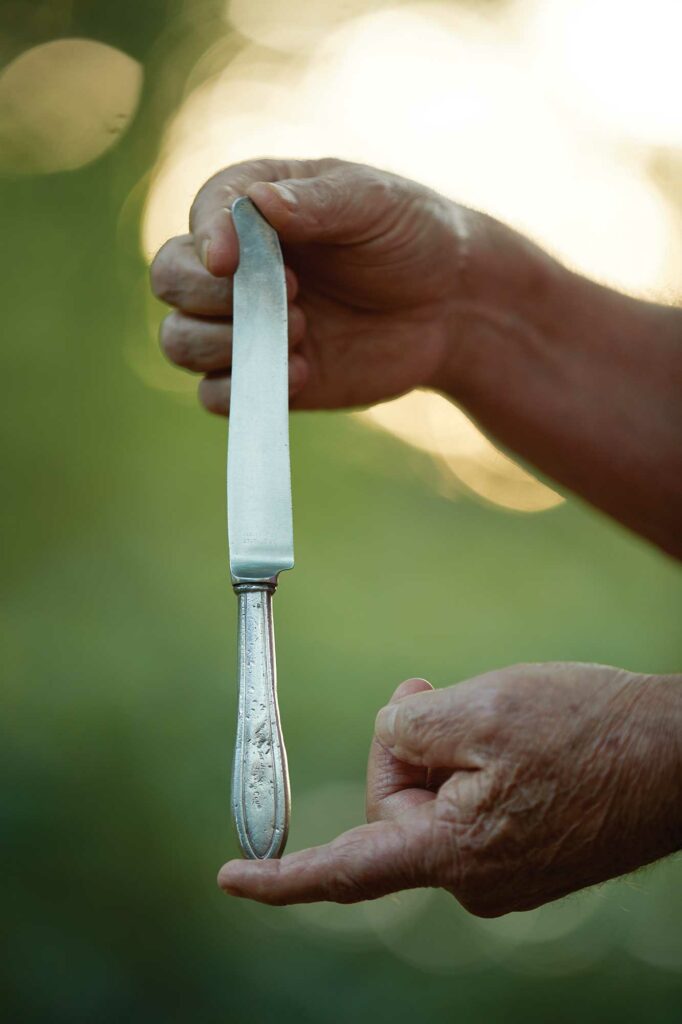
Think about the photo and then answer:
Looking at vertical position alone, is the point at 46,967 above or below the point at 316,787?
below

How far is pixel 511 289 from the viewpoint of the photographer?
Answer: 129cm

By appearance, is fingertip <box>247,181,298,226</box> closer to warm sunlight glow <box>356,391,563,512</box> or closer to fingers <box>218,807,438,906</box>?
fingers <box>218,807,438,906</box>

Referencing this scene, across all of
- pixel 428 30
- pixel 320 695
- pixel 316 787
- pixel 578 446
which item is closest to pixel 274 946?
pixel 316 787

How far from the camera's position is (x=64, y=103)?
381 cm

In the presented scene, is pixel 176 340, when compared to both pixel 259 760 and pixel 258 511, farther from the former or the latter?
pixel 259 760

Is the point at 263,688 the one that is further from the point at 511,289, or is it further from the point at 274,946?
the point at 274,946

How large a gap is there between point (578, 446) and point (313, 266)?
17.7 inches

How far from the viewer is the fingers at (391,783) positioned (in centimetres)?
80

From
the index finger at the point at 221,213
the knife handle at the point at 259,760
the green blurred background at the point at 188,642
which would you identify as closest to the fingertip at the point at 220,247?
the index finger at the point at 221,213

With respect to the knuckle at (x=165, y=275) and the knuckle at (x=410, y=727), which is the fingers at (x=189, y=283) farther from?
the knuckle at (x=410, y=727)

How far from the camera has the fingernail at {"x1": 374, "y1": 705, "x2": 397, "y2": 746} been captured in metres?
0.79

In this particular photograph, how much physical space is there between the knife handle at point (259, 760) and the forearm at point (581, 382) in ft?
2.19

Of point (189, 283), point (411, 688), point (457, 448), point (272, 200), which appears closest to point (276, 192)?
point (272, 200)

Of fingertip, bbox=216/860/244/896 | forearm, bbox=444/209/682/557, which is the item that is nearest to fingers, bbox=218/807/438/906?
fingertip, bbox=216/860/244/896
